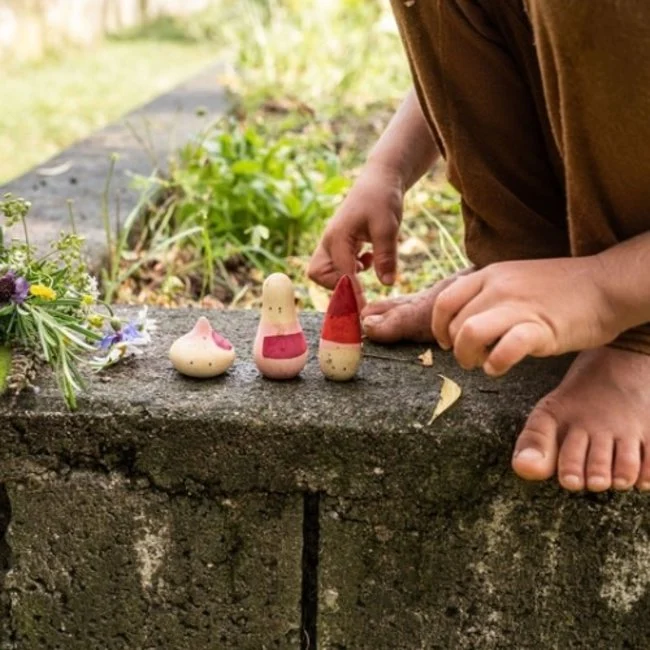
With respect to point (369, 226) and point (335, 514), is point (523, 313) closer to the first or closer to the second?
point (335, 514)

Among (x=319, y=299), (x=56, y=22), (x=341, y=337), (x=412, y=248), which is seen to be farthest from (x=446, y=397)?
(x=56, y=22)

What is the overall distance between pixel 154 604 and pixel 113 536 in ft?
0.34

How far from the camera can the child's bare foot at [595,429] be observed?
1309 millimetres

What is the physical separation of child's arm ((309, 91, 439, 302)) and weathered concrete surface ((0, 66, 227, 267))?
0.59 m

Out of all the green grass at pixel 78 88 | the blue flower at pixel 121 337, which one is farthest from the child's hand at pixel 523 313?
the green grass at pixel 78 88

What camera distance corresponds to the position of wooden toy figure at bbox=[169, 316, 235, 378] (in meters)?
1.48

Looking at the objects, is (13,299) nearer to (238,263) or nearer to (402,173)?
(402,173)

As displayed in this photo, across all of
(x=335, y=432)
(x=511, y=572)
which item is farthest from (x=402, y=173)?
(x=511, y=572)

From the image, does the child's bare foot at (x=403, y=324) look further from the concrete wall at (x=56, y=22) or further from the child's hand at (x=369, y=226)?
the concrete wall at (x=56, y=22)

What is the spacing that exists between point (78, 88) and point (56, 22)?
226 cm

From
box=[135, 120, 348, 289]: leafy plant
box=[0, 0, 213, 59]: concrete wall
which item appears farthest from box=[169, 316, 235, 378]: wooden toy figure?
box=[0, 0, 213, 59]: concrete wall

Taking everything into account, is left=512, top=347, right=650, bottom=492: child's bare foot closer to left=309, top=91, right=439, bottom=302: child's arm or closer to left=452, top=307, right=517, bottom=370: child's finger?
left=452, top=307, right=517, bottom=370: child's finger

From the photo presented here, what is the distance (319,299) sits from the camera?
224cm

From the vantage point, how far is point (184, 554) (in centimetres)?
146
